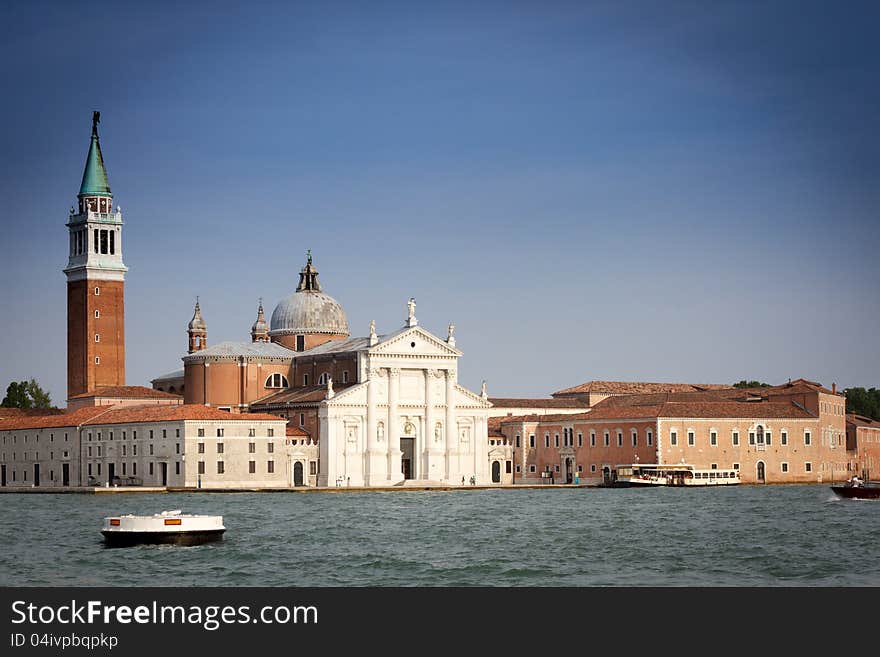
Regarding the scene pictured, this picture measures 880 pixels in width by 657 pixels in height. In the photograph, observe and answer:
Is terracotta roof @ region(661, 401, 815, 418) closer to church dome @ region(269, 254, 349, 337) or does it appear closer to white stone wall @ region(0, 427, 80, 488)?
church dome @ region(269, 254, 349, 337)

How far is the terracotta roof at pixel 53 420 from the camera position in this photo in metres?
70.5

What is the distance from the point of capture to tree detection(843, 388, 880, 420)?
112 metres

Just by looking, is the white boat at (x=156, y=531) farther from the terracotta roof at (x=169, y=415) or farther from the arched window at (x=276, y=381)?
the arched window at (x=276, y=381)

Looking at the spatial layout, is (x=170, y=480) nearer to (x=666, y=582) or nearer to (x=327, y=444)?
(x=327, y=444)

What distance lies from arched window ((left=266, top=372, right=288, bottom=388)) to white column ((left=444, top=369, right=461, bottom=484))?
8919 millimetres

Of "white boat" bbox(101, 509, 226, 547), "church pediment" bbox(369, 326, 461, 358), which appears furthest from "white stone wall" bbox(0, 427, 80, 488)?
"white boat" bbox(101, 509, 226, 547)

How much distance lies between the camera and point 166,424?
66.0 metres

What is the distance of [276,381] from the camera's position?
77.9 metres

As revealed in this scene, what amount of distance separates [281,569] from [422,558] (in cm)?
316

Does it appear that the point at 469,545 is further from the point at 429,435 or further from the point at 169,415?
the point at 429,435

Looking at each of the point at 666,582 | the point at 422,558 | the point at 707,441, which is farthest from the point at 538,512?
the point at 707,441

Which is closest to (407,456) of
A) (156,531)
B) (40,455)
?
(40,455)

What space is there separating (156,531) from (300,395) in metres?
40.8
